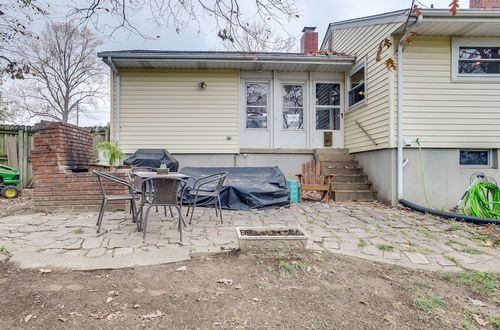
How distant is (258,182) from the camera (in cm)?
596

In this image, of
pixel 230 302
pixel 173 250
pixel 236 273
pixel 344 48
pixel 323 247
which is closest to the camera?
pixel 230 302

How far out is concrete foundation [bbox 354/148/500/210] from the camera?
599 centimetres

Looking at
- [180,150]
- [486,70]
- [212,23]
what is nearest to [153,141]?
[180,150]

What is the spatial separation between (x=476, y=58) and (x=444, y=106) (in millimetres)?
1341

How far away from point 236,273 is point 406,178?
5.01 metres

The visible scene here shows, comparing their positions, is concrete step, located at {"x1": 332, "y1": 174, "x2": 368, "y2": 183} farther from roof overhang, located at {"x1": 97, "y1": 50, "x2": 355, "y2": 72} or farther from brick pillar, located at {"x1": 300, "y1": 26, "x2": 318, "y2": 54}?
brick pillar, located at {"x1": 300, "y1": 26, "x2": 318, "y2": 54}

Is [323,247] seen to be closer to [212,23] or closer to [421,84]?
[212,23]

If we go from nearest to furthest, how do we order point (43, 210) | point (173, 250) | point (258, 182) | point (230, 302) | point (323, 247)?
point (230, 302) < point (173, 250) < point (323, 247) < point (43, 210) < point (258, 182)

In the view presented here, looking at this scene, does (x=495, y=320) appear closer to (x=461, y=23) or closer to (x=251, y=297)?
(x=251, y=297)

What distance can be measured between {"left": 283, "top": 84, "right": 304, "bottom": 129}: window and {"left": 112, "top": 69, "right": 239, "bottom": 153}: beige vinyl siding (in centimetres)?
145

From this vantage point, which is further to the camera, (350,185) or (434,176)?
(350,185)

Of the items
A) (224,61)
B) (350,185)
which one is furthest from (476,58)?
(224,61)

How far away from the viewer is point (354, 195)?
666 centimetres

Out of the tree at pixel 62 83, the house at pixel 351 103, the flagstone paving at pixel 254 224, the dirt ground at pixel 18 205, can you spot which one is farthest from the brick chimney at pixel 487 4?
the tree at pixel 62 83
